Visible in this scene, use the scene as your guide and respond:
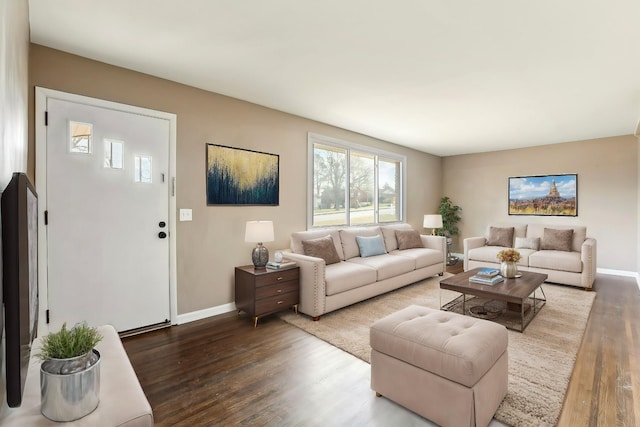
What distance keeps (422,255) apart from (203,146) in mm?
3499

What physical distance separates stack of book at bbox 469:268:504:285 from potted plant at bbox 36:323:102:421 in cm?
342

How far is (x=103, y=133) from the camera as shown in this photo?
2826 millimetres

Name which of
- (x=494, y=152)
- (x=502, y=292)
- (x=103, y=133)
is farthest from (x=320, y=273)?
(x=494, y=152)

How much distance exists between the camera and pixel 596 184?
5672mm

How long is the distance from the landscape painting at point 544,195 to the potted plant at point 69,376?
7234mm

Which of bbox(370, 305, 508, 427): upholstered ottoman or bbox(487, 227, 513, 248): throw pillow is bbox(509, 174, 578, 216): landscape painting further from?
bbox(370, 305, 508, 427): upholstered ottoman

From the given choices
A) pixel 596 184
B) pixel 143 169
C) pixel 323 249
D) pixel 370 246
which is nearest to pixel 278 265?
pixel 323 249

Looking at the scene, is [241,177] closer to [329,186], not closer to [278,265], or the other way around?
[278,265]

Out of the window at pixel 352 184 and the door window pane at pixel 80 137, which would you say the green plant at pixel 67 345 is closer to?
the door window pane at pixel 80 137

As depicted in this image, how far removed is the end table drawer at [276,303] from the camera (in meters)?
3.28

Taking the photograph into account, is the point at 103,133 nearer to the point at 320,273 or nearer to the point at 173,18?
the point at 173,18

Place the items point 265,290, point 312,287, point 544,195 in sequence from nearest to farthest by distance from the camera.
→ point 265,290 < point 312,287 < point 544,195

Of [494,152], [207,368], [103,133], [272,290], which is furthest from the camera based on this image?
[494,152]

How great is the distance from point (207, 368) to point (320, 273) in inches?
55.7
